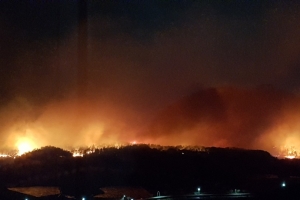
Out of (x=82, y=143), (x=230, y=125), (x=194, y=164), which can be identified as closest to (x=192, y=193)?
(x=194, y=164)

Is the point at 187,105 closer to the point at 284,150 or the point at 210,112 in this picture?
the point at 210,112

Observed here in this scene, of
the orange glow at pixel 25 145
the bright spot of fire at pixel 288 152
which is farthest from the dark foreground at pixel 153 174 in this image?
the orange glow at pixel 25 145

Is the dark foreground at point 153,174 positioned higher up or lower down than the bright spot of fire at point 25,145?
lower down

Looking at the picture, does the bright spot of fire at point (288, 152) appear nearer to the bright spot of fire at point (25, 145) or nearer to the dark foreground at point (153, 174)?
the dark foreground at point (153, 174)

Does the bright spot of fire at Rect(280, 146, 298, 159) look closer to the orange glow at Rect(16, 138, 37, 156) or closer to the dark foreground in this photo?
the dark foreground

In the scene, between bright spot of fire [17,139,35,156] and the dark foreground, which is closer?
the dark foreground

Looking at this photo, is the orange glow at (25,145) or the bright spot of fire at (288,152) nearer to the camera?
the bright spot of fire at (288,152)

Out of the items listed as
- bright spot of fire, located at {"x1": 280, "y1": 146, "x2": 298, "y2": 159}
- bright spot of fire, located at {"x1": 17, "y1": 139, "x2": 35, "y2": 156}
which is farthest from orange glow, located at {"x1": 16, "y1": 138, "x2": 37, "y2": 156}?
bright spot of fire, located at {"x1": 280, "y1": 146, "x2": 298, "y2": 159}

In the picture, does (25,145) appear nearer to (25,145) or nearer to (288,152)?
(25,145)

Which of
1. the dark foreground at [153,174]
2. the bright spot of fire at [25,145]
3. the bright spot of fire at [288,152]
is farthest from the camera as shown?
the bright spot of fire at [25,145]

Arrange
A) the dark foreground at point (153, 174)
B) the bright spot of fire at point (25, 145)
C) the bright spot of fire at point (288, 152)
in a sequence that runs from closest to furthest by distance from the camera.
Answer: the dark foreground at point (153, 174) < the bright spot of fire at point (288, 152) < the bright spot of fire at point (25, 145)

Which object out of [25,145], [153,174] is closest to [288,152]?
[153,174]
